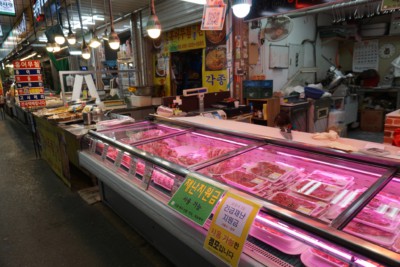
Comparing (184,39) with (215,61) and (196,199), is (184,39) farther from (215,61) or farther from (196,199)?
(196,199)

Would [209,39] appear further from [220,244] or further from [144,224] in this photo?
[220,244]

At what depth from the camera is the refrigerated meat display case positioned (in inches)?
45.4

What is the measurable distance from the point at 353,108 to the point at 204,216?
7581mm

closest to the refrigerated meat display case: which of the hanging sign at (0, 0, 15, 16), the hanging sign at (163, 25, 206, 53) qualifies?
the hanging sign at (163, 25, 206, 53)

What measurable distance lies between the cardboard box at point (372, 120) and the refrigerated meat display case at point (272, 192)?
22.5ft

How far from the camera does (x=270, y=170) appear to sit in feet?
6.48

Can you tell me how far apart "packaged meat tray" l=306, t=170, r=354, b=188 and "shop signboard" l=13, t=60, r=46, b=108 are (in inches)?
274

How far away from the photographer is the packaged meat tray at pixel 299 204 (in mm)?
1450

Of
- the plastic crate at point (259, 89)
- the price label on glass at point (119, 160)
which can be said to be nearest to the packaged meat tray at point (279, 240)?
the price label on glass at point (119, 160)

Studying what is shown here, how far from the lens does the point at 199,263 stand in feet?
6.88

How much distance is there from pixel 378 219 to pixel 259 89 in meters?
4.23

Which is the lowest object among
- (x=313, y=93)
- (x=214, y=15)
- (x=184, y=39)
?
(x=313, y=93)

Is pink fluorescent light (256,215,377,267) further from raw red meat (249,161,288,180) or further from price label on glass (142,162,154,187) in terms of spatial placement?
price label on glass (142,162,154,187)

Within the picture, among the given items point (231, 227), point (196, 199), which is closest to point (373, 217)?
point (231, 227)
